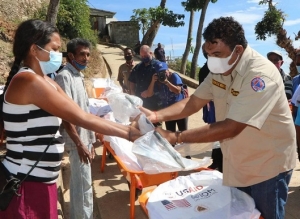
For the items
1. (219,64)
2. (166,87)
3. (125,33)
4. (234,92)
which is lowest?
(166,87)

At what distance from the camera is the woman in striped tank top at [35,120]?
161cm

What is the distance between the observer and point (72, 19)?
14.7m

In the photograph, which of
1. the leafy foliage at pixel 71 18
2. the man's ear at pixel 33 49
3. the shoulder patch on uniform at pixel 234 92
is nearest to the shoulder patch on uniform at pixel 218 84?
the shoulder patch on uniform at pixel 234 92

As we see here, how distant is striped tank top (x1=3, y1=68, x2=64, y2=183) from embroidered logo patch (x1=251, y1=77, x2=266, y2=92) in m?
1.05

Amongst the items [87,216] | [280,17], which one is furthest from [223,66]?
[280,17]

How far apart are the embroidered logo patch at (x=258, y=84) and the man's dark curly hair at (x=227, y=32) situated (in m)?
0.28

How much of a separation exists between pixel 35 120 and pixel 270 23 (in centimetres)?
1562

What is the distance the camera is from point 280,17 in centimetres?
1523

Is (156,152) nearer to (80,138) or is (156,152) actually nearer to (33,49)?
(33,49)

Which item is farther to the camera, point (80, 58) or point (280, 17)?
point (280, 17)

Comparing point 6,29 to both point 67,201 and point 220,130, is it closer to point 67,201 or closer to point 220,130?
point 67,201

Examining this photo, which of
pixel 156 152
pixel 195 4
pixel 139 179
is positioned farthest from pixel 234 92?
pixel 195 4

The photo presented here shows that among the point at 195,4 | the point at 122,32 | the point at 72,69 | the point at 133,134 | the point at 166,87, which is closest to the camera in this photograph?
the point at 133,134

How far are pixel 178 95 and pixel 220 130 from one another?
2.76 meters
